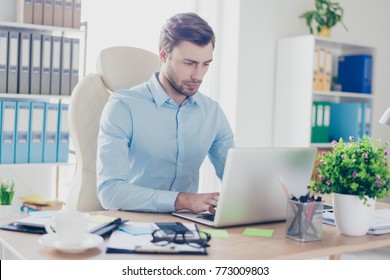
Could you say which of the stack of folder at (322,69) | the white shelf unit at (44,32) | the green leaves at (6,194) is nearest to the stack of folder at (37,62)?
the white shelf unit at (44,32)

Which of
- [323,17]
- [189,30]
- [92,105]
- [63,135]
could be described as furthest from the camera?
[323,17]

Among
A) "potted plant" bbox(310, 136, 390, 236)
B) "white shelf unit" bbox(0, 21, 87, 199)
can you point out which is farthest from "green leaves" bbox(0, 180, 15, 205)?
"potted plant" bbox(310, 136, 390, 236)

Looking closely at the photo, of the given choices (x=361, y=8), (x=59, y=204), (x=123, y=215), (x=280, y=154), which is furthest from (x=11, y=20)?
(x=361, y=8)

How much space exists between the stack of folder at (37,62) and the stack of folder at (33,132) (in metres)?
0.10

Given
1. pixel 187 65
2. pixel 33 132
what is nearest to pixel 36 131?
pixel 33 132

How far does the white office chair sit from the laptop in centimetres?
59

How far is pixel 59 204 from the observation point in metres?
3.06

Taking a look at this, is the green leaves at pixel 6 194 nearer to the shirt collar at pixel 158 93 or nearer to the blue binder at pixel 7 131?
the blue binder at pixel 7 131

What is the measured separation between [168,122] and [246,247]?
0.81 m

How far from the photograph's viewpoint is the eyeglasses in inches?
47.4

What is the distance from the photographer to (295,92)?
3.89 meters

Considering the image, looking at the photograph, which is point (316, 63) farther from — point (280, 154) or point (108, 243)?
point (108, 243)

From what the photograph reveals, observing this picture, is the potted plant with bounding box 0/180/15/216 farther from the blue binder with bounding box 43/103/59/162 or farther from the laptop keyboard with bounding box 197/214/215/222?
the laptop keyboard with bounding box 197/214/215/222

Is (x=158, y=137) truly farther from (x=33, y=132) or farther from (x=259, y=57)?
(x=259, y=57)
